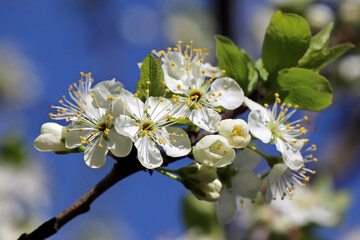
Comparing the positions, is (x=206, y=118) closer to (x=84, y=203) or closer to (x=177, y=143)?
(x=177, y=143)

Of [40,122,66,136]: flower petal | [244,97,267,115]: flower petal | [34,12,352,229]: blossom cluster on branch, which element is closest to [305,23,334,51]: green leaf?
[34,12,352,229]: blossom cluster on branch

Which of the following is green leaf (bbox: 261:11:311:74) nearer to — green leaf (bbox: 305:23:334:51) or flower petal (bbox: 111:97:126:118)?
green leaf (bbox: 305:23:334:51)

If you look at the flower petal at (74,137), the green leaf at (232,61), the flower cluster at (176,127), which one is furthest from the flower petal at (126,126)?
the green leaf at (232,61)

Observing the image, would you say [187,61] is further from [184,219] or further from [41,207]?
[41,207]

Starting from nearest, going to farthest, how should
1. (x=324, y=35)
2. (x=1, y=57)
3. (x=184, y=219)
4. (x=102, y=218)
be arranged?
(x=324, y=35)
(x=184, y=219)
(x=102, y=218)
(x=1, y=57)

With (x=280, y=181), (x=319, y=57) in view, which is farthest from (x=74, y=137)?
(x=319, y=57)

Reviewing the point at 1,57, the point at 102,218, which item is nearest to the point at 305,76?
the point at 102,218

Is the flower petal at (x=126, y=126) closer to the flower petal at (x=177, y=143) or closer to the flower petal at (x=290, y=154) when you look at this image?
the flower petal at (x=177, y=143)
